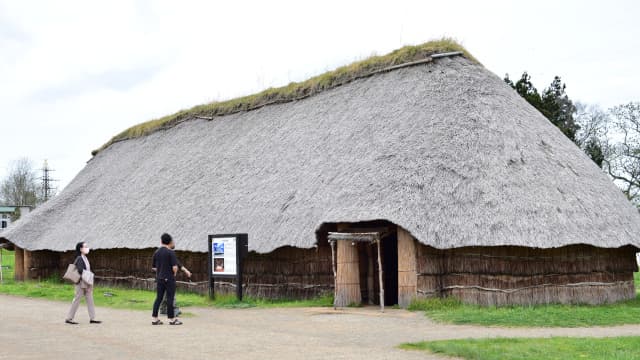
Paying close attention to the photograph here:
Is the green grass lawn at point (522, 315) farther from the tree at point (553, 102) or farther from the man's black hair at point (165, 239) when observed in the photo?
the tree at point (553, 102)

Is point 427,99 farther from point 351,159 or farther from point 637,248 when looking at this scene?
point 637,248

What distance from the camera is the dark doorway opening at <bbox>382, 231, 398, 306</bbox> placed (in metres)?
20.5

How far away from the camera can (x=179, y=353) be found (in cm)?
1005

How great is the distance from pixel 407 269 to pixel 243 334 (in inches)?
221

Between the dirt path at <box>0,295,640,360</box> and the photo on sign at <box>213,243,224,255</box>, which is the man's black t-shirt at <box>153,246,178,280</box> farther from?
the photo on sign at <box>213,243,224,255</box>

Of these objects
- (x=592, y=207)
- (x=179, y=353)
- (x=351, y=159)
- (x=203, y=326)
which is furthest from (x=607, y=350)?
(x=351, y=159)

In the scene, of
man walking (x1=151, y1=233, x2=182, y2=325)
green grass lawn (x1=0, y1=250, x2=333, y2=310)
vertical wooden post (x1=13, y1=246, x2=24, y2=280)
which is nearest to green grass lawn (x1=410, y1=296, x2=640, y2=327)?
green grass lawn (x1=0, y1=250, x2=333, y2=310)

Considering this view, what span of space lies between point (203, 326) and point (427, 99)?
940 centimetres

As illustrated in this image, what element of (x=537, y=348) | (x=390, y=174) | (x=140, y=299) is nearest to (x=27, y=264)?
(x=140, y=299)

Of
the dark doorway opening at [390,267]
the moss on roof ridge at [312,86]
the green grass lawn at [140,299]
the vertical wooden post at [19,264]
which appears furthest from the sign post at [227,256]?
the vertical wooden post at [19,264]

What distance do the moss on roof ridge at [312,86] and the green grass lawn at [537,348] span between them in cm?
1242

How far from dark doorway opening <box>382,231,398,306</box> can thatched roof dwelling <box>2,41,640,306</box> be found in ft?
7.86

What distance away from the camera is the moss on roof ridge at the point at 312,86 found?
22266mm

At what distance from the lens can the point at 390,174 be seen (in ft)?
60.0
